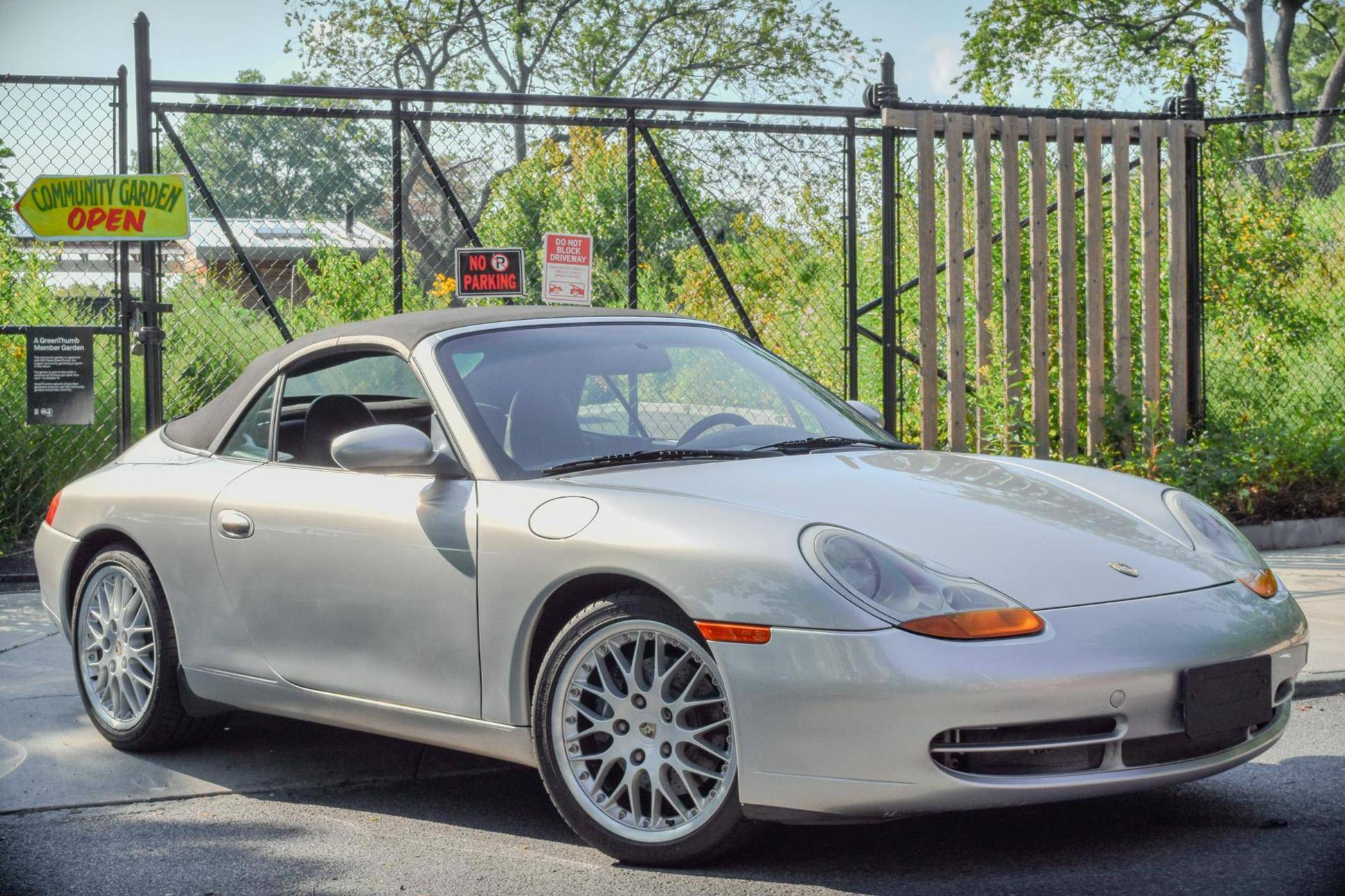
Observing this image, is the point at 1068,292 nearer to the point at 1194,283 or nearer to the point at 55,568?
the point at 1194,283

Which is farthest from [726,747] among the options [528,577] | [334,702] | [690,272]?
[690,272]

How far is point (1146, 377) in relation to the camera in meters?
9.55

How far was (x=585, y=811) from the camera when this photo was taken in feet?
12.5

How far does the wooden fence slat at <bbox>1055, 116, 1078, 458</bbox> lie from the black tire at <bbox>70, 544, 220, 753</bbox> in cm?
601

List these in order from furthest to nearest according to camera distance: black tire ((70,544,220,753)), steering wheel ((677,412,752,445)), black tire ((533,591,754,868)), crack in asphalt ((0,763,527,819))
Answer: black tire ((70,544,220,753)) → steering wheel ((677,412,752,445)) → crack in asphalt ((0,763,527,819)) → black tire ((533,591,754,868))

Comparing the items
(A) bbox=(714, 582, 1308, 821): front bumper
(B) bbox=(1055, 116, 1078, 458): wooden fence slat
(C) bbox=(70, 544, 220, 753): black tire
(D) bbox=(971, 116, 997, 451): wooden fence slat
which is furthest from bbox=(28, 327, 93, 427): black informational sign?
(B) bbox=(1055, 116, 1078, 458): wooden fence slat

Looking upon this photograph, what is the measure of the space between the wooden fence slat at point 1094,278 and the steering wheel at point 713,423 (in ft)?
17.4

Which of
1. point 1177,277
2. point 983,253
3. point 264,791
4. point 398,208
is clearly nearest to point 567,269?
point 398,208

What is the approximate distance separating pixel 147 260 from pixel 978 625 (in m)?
5.90

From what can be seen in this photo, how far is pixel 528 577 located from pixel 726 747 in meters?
0.70

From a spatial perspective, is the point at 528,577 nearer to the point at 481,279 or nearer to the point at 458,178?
the point at 481,279

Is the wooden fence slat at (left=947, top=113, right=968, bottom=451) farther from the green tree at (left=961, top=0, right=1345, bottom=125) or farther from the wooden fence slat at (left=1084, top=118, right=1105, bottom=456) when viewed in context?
the green tree at (left=961, top=0, right=1345, bottom=125)

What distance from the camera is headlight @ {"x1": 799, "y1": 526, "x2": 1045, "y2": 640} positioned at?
11.1 ft

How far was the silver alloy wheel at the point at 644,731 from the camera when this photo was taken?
3.64 meters
